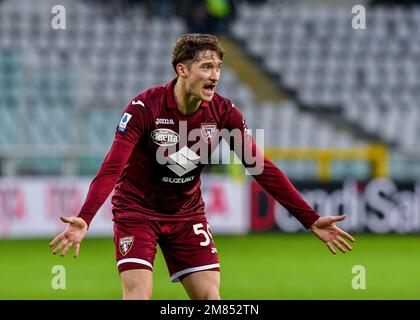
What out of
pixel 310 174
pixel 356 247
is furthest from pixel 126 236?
pixel 310 174

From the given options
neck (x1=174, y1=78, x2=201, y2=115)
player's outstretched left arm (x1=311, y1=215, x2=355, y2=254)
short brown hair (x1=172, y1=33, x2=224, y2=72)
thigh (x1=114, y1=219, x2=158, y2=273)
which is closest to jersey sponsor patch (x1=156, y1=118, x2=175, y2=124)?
neck (x1=174, y1=78, x2=201, y2=115)

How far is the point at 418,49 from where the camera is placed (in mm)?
21766

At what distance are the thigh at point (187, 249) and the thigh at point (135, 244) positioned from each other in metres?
0.13

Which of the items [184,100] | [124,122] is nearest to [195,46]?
[184,100]

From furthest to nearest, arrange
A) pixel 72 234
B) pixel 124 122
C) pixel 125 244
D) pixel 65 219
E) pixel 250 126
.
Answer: pixel 250 126, pixel 125 244, pixel 124 122, pixel 72 234, pixel 65 219

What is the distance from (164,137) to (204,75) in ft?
1.53

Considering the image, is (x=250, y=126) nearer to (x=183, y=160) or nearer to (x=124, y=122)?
(x=183, y=160)

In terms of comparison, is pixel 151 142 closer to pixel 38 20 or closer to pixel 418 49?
pixel 38 20

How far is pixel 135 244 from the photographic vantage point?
Result: 6.04 m

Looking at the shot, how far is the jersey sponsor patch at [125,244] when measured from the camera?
6035 millimetres

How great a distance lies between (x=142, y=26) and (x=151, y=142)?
15369 mm

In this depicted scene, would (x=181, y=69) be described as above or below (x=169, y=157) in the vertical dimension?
above

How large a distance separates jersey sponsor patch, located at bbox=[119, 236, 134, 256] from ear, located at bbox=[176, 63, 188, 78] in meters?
1.05
